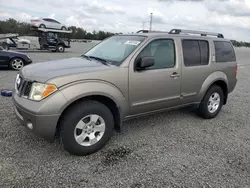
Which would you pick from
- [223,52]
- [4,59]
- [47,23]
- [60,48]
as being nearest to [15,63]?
[4,59]

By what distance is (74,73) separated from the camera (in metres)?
2.96

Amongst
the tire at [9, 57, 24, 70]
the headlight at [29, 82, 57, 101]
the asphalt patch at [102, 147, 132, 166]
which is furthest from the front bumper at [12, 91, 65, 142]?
the tire at [9, 57, 24, 70]

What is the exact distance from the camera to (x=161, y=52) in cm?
387

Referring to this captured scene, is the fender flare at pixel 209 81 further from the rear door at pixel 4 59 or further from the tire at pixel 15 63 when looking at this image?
the rear door at pixel 4 59

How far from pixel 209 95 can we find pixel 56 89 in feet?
10.7

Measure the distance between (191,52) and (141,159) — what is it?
2323 mm

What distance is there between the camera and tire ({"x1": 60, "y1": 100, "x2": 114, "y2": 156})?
292 cm

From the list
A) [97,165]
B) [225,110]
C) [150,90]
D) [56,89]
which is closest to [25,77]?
[56,89]

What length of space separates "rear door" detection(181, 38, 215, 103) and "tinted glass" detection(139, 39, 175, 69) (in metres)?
0.28

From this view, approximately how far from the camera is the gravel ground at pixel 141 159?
2650 millimetres

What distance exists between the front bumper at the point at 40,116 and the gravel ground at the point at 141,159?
0.47 m

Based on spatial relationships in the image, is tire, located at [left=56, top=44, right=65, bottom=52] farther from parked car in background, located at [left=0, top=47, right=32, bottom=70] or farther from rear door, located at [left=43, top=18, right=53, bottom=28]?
parked car in background, located at [left=0, top=47, right=32, bottom=70]

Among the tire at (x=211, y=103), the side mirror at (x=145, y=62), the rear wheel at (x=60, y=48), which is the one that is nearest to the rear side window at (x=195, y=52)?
the tire at (x=211, y=103)

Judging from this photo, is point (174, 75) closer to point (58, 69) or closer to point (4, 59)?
point (58, 69)
